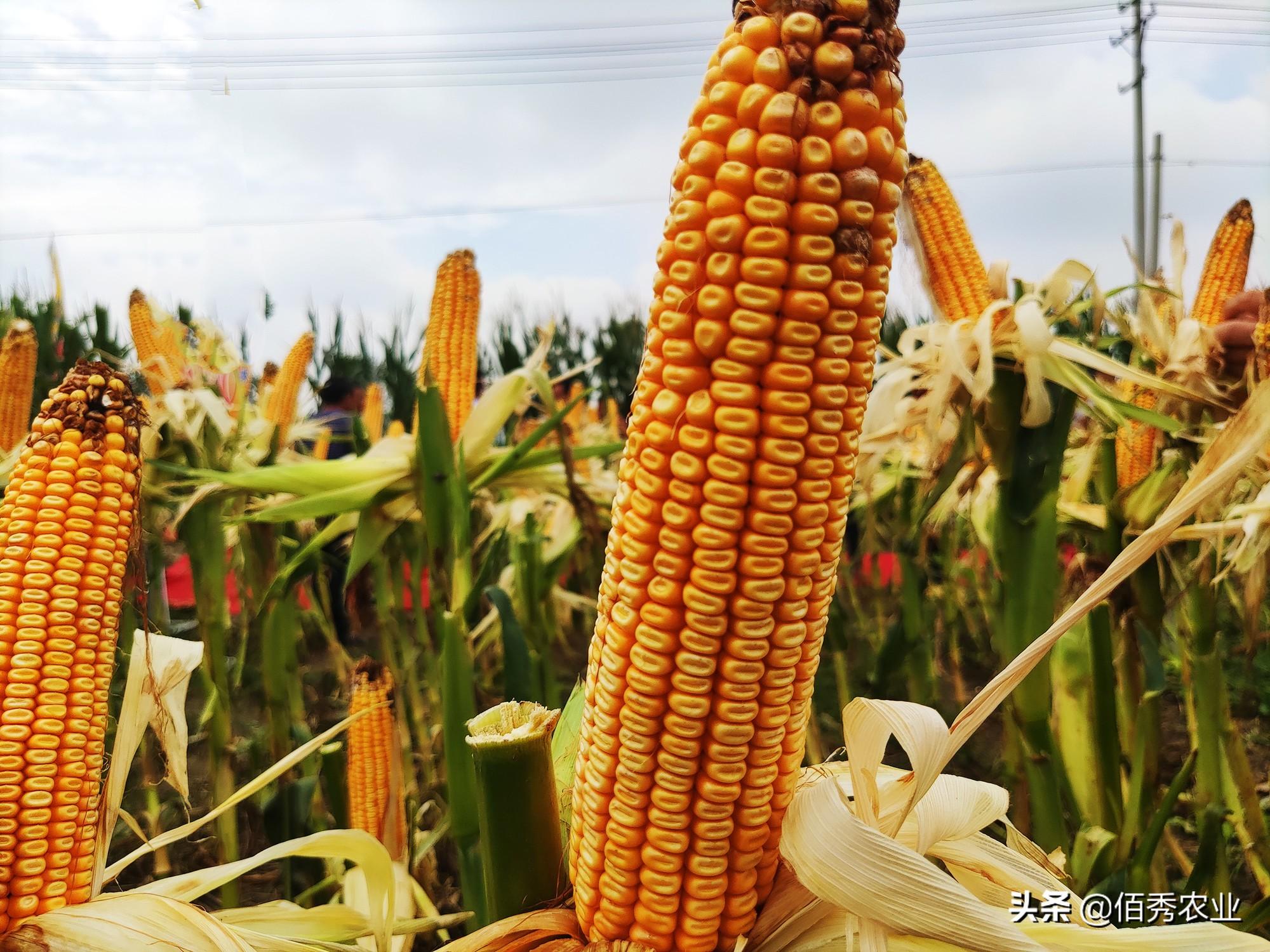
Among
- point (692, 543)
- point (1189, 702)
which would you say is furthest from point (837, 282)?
point (1189, 702)

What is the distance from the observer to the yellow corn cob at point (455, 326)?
8.91 ft

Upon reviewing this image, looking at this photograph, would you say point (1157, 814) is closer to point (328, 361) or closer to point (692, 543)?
point (692, 543)

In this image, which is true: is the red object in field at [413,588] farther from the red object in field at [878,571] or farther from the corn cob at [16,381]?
the red object in field at [878,571]

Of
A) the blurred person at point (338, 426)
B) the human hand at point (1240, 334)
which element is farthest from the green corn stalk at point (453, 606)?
the blurred person at point (338, 426)

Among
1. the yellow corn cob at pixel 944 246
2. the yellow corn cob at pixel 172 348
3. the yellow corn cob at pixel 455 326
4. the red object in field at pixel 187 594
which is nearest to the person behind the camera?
the yellow corn cob at pixel 944 246

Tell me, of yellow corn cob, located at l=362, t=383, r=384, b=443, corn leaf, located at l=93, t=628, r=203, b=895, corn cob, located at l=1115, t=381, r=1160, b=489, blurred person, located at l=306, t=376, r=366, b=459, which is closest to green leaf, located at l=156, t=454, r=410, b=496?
corn leaf, located at l=93, t=628, r=203, b=895

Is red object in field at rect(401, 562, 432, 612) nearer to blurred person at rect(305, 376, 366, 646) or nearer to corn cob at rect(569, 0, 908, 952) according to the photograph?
blurred person at rect(305, 376, 366, 646)

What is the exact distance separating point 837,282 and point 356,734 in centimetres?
177

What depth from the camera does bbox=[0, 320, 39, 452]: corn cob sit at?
2.61 m

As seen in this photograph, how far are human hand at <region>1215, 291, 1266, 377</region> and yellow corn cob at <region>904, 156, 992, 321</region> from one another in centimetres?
53

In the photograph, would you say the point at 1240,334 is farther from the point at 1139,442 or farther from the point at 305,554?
the point at 305,554

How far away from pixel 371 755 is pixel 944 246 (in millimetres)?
1862

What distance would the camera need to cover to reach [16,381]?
2641 millimetres

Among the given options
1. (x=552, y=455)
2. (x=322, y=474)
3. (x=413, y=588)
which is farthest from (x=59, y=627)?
(x=413, y=588)
